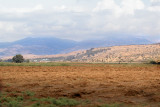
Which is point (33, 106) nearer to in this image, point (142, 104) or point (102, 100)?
point (102, 100)

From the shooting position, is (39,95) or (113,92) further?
(113,92)

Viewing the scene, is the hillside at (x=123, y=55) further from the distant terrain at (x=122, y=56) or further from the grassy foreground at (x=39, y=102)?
the grassy foreground at (x=39, y=102)

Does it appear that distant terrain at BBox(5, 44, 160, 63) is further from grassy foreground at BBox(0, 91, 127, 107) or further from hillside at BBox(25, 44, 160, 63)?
grassy foreground at BBox(0, 91, 127, 107)

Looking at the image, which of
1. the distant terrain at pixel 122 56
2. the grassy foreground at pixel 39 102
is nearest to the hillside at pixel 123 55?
the distant terrain at pixel 122 56

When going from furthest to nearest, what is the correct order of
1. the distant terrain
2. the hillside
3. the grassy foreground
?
the hillside, the distant terrain, the grassy foreground

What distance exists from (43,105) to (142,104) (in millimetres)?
4286

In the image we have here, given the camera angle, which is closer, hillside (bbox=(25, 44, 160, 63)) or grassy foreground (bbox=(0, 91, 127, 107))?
grassy foreground (bbox=(0, 91, 127, 107))

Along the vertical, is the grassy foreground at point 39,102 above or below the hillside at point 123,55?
below

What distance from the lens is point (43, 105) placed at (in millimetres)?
11438

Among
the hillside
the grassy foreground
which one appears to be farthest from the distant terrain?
the grassy foreground

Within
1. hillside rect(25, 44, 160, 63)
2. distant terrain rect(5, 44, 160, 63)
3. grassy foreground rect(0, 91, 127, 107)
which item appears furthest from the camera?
hillside rect(25, 44, 160, 63)

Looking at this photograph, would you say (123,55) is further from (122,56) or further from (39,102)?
(39,102)

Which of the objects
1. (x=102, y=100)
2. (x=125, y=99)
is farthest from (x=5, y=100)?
(x=125, y=99)

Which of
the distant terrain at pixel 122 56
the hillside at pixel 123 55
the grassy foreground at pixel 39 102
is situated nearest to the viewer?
the grassy foreground at pixel 39 102
